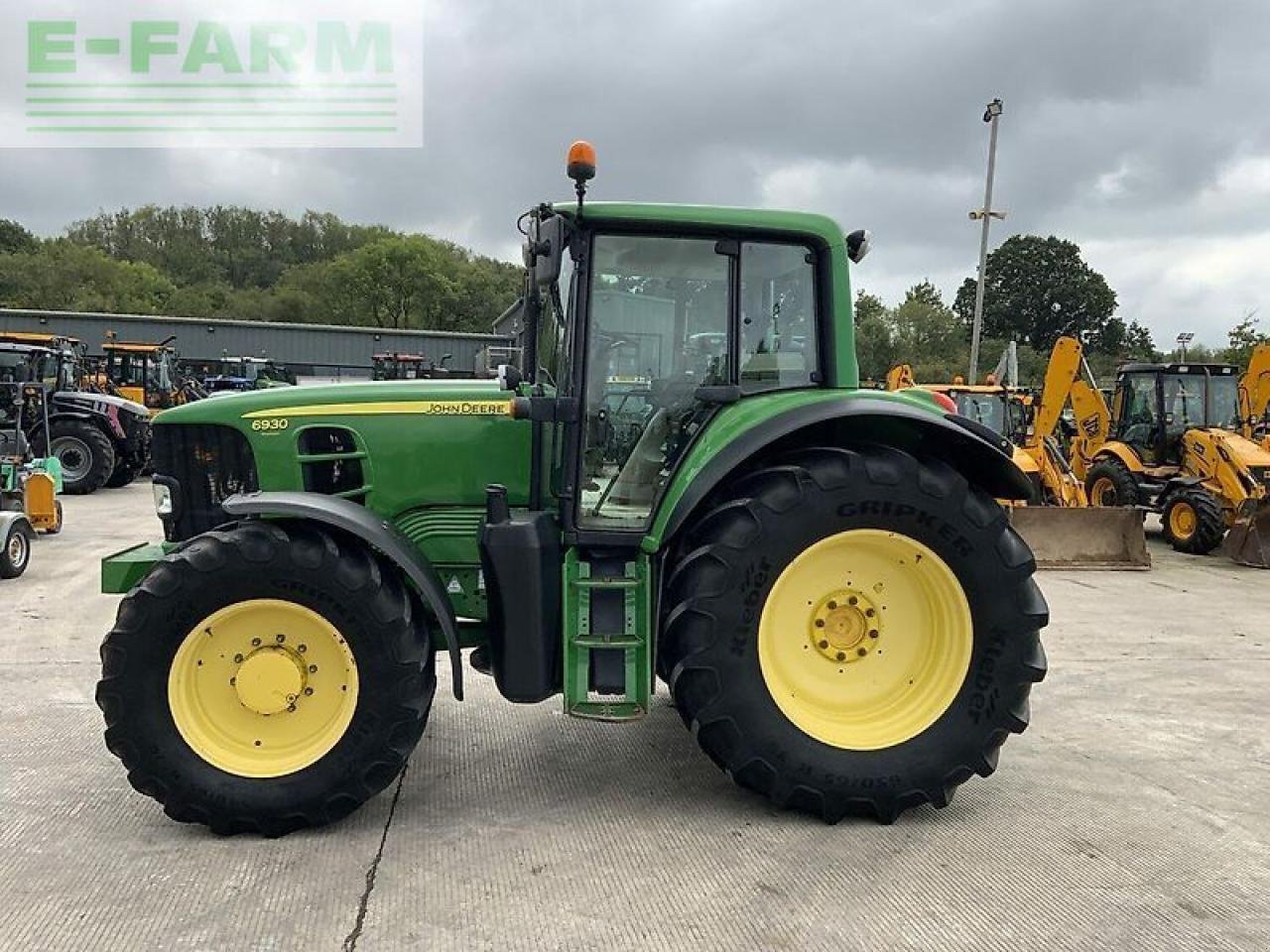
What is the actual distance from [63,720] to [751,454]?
340 cm

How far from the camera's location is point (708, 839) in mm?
3293

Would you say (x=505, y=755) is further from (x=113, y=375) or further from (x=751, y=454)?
(x=113, y=375)

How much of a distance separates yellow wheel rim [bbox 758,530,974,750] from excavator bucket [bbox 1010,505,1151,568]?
647 centimetres

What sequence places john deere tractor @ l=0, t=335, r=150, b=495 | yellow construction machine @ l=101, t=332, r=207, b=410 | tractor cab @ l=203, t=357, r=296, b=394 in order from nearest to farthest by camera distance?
john deere tractor @ l=0, t=335, r=150, b=495 < yellow construction machine @ l=101, t=332, r=207, b=410 < tractor cab @ l=203, t=357, r=296, b=394

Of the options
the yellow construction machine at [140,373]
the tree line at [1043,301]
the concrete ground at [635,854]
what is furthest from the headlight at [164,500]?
the tree line at [1043,301]

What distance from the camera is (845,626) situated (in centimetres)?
359

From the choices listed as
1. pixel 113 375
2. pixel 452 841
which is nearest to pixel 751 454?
pixel 452 841

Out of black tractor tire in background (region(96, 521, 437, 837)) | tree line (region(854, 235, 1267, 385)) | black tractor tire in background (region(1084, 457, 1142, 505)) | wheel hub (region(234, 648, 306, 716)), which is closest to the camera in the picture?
black tractor tire in background (region(96, 521, 437, 837))

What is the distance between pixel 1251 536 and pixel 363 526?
9.94 m

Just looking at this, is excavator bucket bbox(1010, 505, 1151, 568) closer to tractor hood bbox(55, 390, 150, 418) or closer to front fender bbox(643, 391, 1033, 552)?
front fender bbox(643, 391, 1033, 552)

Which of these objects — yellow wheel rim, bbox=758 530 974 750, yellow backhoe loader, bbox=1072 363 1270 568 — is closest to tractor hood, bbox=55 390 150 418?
yellow wheel rim, bbox=758 530 974 750

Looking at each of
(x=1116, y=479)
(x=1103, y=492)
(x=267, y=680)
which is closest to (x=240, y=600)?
(x=267, y=680)

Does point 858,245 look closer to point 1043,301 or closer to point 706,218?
point 706,218

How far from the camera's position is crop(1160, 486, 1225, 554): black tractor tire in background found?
34.7ft
